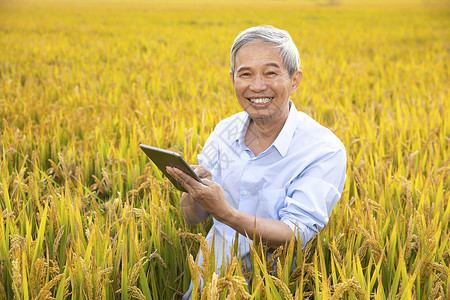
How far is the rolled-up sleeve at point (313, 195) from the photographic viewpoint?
47.0 inches

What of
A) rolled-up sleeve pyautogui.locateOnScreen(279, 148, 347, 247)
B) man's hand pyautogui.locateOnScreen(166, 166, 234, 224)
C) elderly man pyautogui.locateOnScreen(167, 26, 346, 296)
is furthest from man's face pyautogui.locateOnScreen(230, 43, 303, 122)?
man's hand pyautogui.locateOnScreen(166, 166, 234, 224)

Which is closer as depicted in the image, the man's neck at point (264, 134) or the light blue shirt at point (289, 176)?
the light blue shirt at point (289, 176)

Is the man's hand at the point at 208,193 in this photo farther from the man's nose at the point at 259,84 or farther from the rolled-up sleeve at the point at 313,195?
the man's nose at the point at 259,84

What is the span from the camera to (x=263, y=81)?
1306 mm

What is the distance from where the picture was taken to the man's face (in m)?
1.29

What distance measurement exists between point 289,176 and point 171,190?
72 centimetres

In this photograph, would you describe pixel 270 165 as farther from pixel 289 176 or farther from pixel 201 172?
pixel 201 172

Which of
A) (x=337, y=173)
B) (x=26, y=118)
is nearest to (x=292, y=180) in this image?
(x=337, y=173)

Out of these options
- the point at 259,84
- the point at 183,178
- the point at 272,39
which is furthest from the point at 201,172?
the point at 272,39

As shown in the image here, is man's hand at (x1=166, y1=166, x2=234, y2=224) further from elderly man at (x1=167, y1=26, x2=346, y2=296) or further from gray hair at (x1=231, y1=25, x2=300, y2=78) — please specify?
gray hair at (x1=231, y1=25, x2=300, y2=78)

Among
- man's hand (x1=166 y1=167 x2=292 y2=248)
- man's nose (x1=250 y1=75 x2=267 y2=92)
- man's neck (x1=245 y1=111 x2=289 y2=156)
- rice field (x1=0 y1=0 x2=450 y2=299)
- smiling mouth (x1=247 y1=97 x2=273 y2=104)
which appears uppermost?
man's nose (x1=250 y1=75 x2=267 y2=92)

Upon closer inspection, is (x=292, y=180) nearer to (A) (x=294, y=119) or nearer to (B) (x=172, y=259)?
(A) (x=294, y=119)

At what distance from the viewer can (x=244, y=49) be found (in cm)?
130

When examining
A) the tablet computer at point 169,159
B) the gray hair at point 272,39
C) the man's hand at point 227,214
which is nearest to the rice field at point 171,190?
the man's hand at point 227,214
